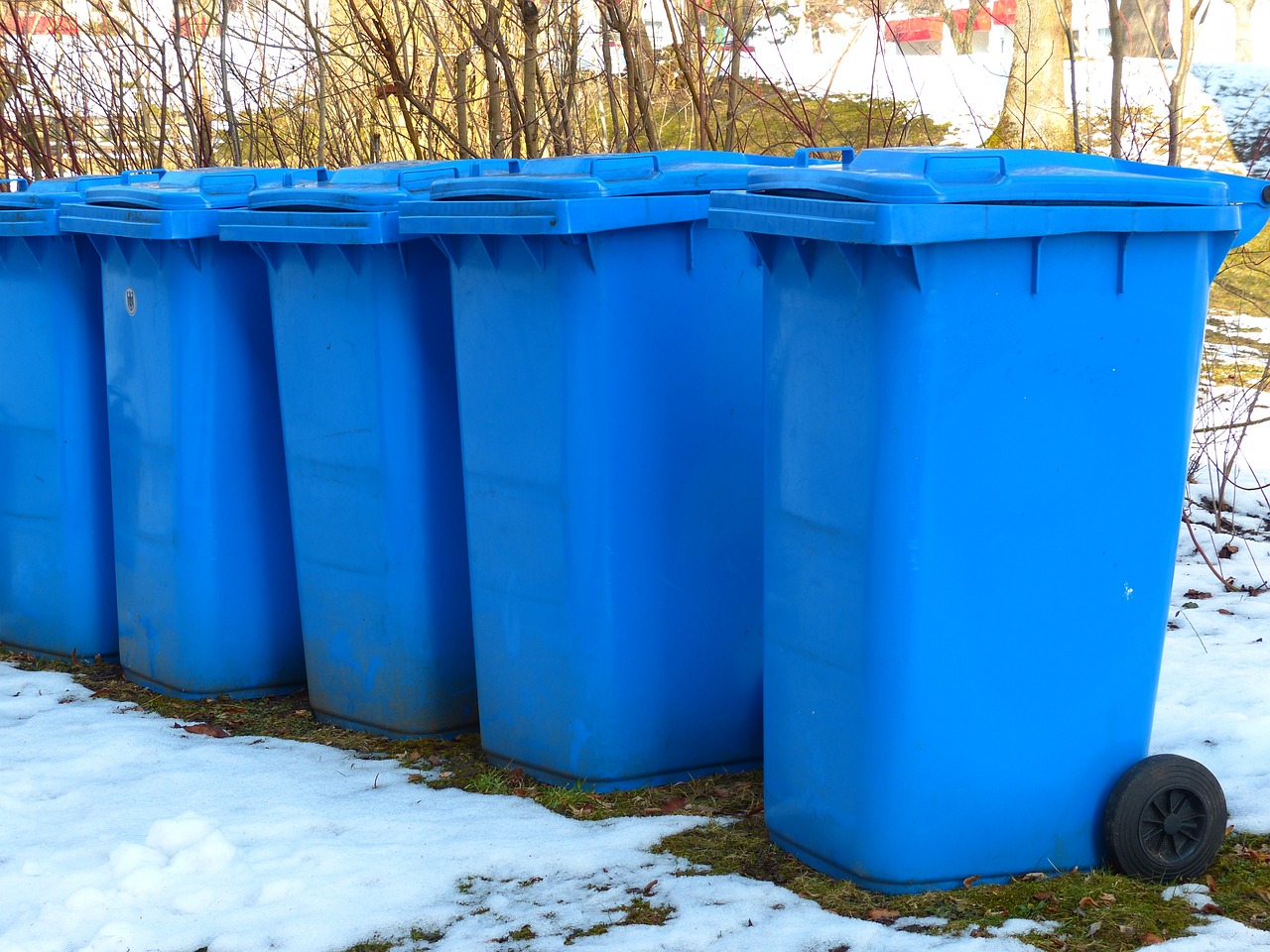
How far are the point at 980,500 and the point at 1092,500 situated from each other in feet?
0.80

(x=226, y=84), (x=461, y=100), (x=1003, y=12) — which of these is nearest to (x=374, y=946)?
(x=461, y=100)

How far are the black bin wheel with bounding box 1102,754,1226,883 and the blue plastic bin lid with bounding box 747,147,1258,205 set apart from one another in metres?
1.07

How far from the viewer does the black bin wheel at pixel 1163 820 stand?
254cm

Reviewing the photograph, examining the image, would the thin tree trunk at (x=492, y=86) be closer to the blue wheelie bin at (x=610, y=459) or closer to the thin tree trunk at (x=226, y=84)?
the thin tree trunk at (x=226, y=84)

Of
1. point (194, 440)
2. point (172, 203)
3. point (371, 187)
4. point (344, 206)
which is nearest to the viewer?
point (344, 206)

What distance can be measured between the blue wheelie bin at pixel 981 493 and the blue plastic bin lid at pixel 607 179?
34 centimetres

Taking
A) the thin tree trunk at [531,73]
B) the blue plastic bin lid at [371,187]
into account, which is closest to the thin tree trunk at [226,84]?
the thin tree trunk at [531,73]

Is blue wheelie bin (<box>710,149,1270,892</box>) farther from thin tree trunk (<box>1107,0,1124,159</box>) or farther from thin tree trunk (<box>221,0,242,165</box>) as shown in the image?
thin tree trunk (<box>221,0,242,165</box>)

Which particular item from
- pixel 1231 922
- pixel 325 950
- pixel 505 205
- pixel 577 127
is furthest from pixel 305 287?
pixel 577 127

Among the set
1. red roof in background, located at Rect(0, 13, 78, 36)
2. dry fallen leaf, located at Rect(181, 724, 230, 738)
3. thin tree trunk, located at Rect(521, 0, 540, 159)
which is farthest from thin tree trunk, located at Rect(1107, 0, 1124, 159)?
red roof in background, located at Rect(0, 13, 78, 36)

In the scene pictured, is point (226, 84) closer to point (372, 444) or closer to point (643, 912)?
point (372, 444)

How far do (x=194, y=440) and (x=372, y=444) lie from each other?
689 mm

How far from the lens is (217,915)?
2572 mm

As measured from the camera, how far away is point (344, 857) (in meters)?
2.79
